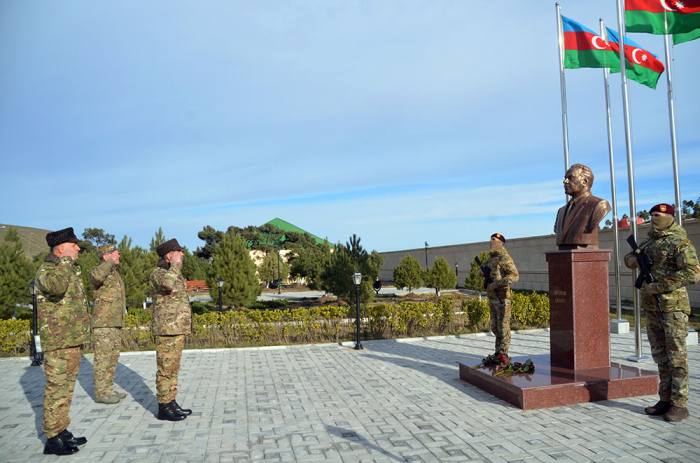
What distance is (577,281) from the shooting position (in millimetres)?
5559

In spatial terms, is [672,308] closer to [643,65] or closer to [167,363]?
[167,363]

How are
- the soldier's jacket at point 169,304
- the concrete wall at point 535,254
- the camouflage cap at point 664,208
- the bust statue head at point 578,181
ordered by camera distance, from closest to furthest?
the camouflage cap at point 664,208, the soldier's jacket at point 169,304, the bust statue head at point 578,181, the concrete wall at point 535,254

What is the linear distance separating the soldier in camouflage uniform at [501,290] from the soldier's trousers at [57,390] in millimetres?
5124

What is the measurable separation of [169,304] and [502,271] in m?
4.45

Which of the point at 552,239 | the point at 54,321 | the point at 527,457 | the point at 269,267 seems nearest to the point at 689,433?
the point at 527,457

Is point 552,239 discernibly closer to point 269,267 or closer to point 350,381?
point 350,381

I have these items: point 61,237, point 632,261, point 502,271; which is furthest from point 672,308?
point 61,237

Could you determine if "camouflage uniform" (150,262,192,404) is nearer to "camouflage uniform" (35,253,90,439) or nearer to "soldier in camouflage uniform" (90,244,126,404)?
"camouflage uniform" (35,253,90,439)

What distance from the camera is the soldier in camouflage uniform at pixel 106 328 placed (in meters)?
5.54

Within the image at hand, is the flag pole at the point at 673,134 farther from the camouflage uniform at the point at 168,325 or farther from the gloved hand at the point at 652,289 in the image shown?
the camouflage uniform at the point at 168,325

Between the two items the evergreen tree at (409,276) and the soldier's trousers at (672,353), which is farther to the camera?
the evergreen tree at (409,276)

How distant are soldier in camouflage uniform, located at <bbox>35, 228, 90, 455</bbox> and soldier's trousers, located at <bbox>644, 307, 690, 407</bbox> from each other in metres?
5.72

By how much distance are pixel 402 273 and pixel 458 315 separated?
1149cm

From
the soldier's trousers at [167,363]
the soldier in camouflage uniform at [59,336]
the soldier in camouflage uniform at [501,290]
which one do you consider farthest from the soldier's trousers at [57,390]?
the soldier in camouflage uniform at [501,290]
